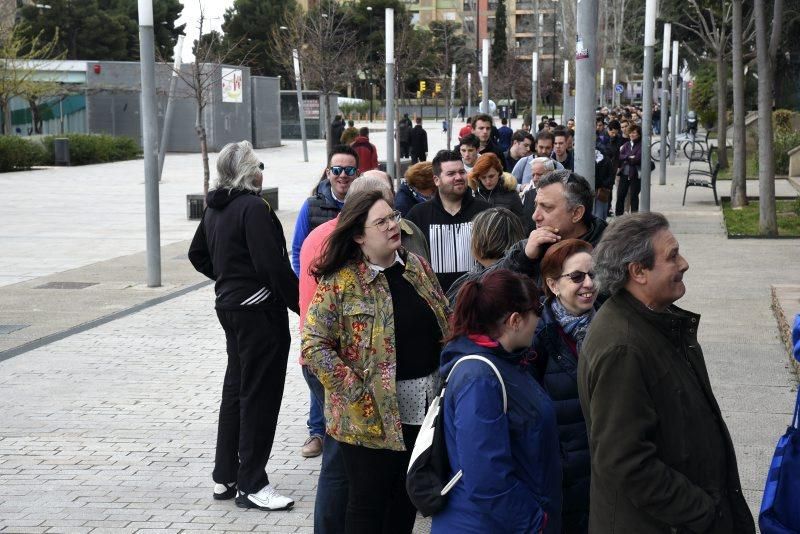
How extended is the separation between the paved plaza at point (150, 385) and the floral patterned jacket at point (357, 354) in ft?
5.61

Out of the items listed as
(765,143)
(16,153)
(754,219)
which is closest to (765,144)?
(765,143)

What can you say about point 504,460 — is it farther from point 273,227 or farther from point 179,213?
point 179,213

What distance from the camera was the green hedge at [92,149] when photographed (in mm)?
39875

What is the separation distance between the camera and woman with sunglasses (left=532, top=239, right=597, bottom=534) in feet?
13.6

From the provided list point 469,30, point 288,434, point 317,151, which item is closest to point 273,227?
point 288,434

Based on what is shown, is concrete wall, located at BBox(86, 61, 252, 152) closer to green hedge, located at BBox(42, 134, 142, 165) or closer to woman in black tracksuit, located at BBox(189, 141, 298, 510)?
Answer: green hedge, located at BBox(42, 134, 142, 165)

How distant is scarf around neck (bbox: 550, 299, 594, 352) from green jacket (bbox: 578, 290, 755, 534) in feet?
2.31

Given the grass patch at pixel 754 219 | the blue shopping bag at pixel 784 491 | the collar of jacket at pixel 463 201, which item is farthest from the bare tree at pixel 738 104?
the blue shopping bag at pixel 784 491

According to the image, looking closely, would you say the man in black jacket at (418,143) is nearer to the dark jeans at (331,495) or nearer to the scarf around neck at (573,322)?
the dark jeans at (331,495)

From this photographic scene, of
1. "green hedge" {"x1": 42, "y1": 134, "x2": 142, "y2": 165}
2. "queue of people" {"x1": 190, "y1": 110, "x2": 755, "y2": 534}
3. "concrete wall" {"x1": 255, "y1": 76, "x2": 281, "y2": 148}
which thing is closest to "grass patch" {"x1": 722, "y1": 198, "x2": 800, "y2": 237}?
"queue of people" {"x1": 190, "y1": 110, "x2": 755, "y2": 534}

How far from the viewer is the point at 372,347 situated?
4.38m

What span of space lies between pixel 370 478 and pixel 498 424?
1203 millimetres

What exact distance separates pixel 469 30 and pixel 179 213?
302 ft

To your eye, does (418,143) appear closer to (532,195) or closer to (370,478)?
(532,195)
